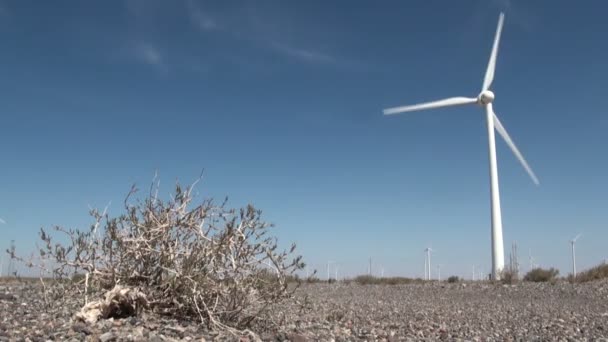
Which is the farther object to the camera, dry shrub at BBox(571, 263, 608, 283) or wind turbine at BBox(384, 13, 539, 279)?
wind turbine at BBox(384, 13, 539, 279)

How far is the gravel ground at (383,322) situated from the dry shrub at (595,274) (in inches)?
316

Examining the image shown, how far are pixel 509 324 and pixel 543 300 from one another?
7465 millimetres

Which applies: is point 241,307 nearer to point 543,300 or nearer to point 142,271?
point 142,271

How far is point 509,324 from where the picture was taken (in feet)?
39.7

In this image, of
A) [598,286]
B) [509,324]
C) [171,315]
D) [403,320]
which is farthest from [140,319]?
[598,286]

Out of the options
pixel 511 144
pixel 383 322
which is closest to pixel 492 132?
pixel 511 144

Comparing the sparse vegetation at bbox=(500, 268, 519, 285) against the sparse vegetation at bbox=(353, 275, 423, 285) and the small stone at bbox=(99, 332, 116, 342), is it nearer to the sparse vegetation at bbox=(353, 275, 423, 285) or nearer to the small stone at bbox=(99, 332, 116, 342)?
the sparse vegetation at bbox=(353, 275, 423, 285)

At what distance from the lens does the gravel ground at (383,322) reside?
6889mm

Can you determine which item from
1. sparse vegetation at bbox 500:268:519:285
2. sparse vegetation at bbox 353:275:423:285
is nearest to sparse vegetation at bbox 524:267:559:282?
sparse vegetation at bbox 500:268:519:285

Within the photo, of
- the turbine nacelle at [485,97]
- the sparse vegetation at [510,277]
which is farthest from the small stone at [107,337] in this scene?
the turbine nacelle at [485,97]

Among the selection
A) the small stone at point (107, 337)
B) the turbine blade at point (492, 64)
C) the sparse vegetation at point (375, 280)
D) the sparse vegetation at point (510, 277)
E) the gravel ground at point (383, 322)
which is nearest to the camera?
the small stone at point (107, 337)

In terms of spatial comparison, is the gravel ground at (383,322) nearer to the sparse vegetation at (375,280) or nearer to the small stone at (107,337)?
the small stone at (107,337)

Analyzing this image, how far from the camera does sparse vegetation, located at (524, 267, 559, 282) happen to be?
1151 inches

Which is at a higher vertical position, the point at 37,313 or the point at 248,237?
the point at 248,237
